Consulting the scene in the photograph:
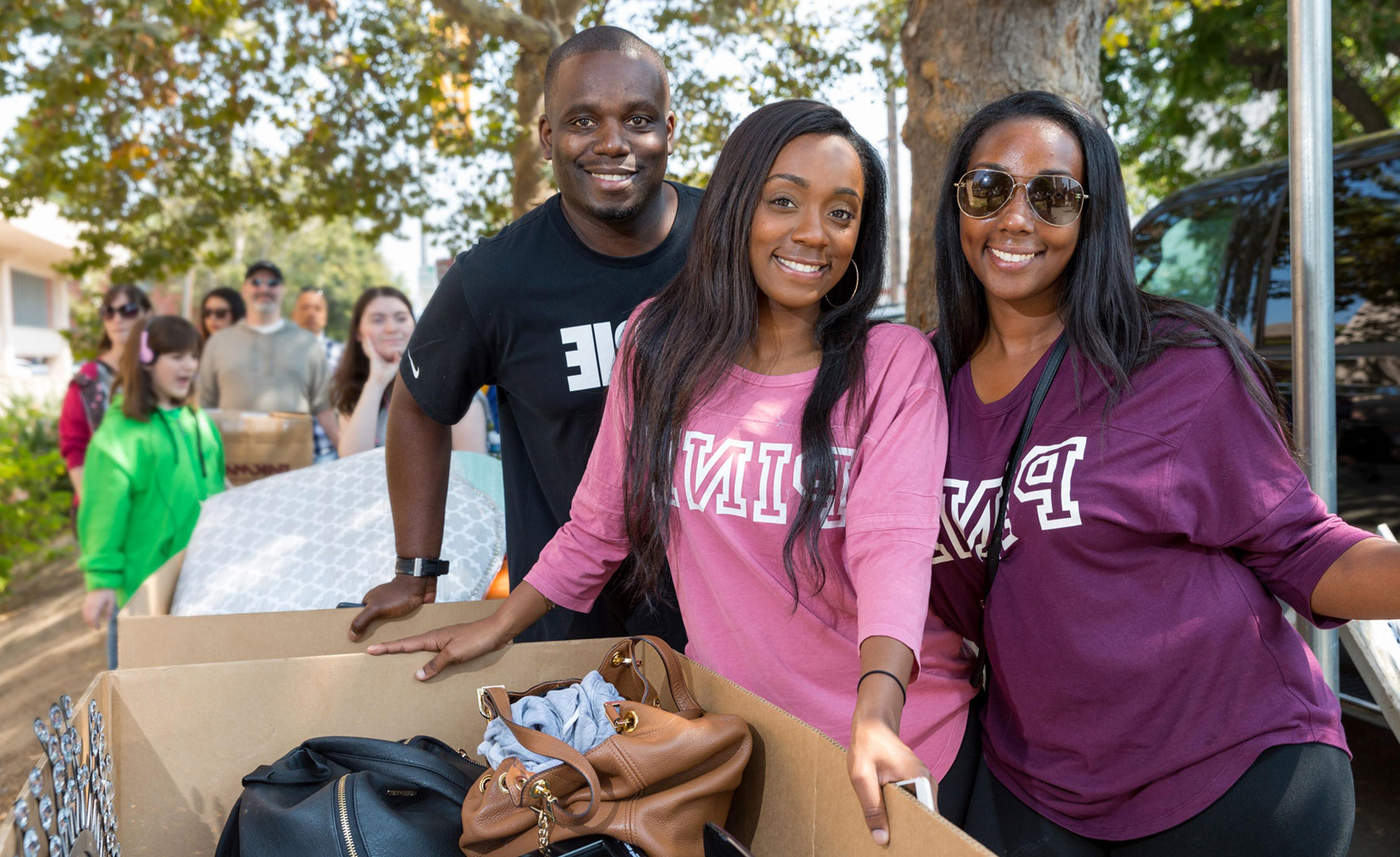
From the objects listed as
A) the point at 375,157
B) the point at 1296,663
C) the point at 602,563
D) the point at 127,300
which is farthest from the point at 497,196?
the point at 1296,663

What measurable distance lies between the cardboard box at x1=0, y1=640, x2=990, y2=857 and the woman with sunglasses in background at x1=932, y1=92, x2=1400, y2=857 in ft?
1.43

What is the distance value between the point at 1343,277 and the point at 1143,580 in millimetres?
2527

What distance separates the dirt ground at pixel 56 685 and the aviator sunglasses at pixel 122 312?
6.40ft

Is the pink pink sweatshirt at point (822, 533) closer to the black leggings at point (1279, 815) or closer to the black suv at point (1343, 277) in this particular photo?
the black leggings at point (1279, 815)

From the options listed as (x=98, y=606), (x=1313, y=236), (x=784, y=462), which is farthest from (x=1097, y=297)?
(x=98, y=606)

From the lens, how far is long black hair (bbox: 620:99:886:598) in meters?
1.82

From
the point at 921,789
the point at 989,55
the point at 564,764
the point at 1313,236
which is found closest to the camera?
the point at 921,789

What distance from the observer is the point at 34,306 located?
29.2m

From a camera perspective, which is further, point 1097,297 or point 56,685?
point 56,685

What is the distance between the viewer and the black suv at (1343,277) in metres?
3.32

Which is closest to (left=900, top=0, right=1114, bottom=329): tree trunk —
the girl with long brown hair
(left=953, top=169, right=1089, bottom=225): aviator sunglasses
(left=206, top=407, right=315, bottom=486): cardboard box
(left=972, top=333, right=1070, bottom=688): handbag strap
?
(left=953, top=169, right=1089, bottom=225): aviator sunglasses

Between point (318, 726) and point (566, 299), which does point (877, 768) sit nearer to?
point (318, 726)

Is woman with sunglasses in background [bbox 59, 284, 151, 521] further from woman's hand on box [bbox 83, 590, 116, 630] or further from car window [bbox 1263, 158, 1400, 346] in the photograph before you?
car window [bbox 1263, 158, 1400, 346]

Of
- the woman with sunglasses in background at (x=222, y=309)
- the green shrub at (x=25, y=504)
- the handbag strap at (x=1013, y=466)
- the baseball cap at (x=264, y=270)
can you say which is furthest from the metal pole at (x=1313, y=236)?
the green shrub at (x=25, y=504)
